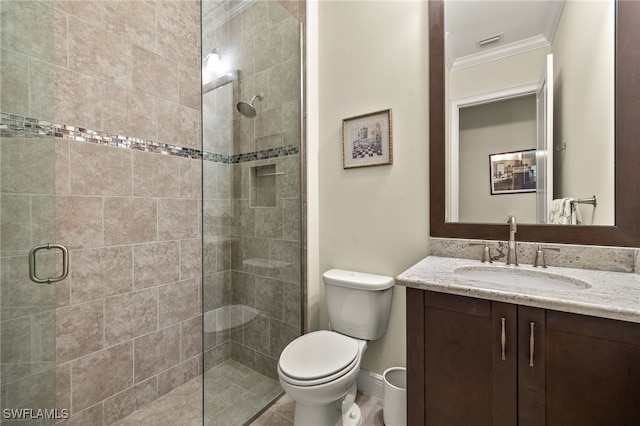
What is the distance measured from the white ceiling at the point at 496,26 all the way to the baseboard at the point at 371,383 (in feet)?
5.94

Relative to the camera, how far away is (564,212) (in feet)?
4.15

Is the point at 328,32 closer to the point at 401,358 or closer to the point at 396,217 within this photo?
the point at 396,217

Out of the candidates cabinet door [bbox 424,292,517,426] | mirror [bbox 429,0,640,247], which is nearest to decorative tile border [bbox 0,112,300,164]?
cabinet door [bbox 424,292,517,426]

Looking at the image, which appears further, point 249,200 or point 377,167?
point 377,167

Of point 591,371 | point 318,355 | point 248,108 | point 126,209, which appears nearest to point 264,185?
point 248,108

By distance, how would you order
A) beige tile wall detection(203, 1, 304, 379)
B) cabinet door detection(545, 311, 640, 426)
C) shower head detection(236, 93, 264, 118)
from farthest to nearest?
shower head detection(236, 93, 264, 118) < beige tile wall detection(203, 1, 304, 379) < cabinet door detection(545, 311, 640, 426)

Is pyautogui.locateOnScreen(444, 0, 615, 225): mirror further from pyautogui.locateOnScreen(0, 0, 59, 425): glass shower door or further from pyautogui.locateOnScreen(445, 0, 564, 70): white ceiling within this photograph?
pyautogui.locateOnScreen(0, 0, 59, 425): glass shower door

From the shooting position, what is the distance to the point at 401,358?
1.65 m

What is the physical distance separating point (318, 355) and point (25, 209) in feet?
4.29

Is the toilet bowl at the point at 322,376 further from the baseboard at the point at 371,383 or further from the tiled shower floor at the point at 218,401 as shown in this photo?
the tiled shower floor at the point at 218,401

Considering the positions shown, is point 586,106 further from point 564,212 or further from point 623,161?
point 564,212

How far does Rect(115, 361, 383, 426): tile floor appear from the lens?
1402mm

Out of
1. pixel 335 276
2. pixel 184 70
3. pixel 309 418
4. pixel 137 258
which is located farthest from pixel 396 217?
pixel 184 70

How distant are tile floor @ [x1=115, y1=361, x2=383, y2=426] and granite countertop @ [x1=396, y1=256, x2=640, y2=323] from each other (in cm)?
95
